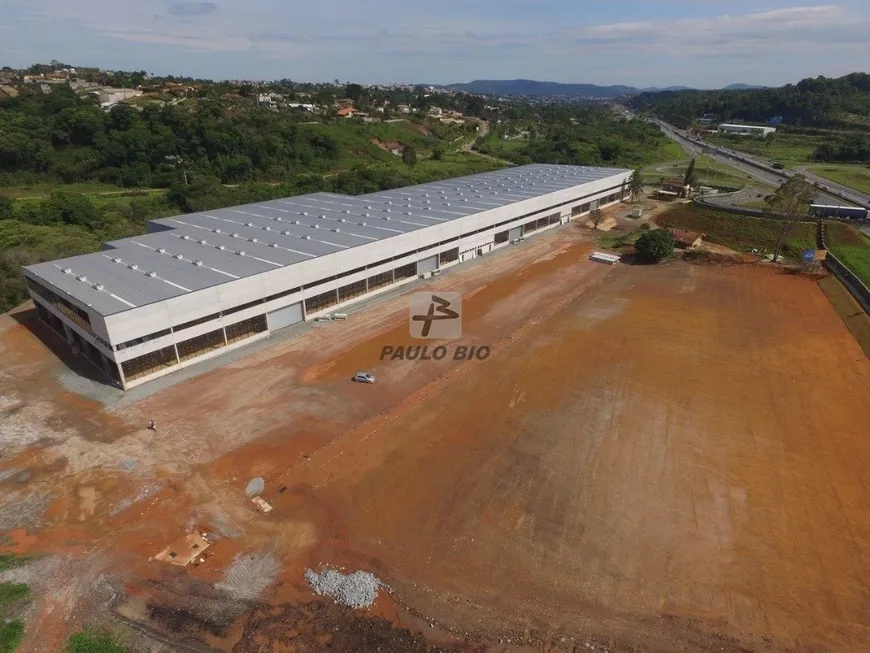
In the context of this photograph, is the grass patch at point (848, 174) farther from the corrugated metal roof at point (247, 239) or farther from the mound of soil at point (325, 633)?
the mound of soil at point (325, 633)

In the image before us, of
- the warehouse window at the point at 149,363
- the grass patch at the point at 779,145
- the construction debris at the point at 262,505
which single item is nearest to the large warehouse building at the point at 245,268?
the warehouse window at the point at 149,363

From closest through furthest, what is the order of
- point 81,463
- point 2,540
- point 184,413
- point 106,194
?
point 2,540
point 81,463
point 184,413
point 106,194

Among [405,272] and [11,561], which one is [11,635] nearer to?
[11,561]

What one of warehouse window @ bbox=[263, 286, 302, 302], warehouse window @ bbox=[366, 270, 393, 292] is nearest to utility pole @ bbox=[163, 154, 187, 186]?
warehouse window @ bbox=[366, 270, 393, 292]

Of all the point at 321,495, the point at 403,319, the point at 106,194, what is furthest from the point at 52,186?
the point at 321,495

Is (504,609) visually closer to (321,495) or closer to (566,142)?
(321,495)

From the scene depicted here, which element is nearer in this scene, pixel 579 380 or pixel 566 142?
pixel 579 380
